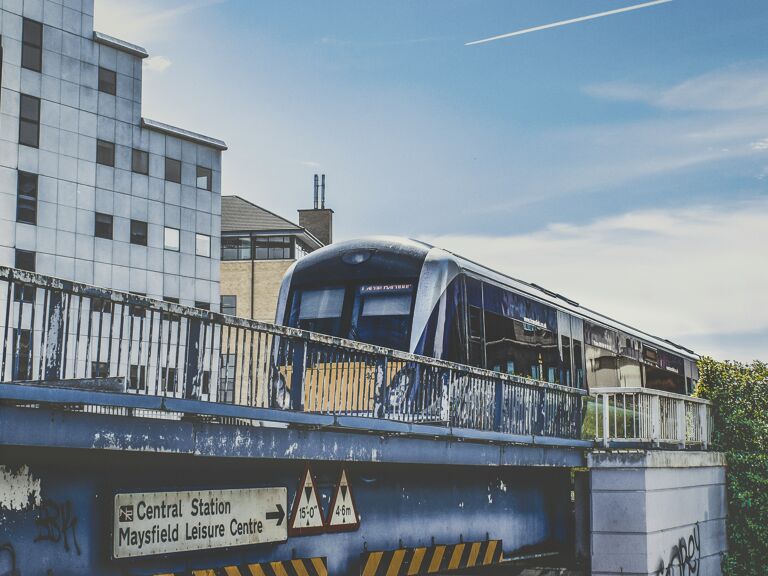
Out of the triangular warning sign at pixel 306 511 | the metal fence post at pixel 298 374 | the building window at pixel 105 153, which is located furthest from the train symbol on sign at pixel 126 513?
the building window at pixel 105 153

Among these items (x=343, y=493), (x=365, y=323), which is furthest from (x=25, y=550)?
(x=365, y=323)

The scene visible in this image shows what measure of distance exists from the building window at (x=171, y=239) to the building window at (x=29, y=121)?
8.12 meters

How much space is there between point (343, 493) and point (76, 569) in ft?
14.4

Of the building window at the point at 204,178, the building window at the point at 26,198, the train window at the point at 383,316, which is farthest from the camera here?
the building window at the point at 204,178

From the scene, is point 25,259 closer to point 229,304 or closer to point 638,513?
point 229,304

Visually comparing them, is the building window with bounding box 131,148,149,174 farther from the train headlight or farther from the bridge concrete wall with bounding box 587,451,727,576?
the bridge concrete wall with bounding box 587,451,727,576

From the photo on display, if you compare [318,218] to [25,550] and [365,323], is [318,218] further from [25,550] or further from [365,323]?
[25,550]

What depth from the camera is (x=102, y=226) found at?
157 ft

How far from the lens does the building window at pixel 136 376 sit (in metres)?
8.48

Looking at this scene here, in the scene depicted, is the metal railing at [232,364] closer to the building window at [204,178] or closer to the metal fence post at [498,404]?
the metal fence post at [498,404]

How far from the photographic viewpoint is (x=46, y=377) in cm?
771

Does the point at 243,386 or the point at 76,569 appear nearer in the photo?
the point at 76,569

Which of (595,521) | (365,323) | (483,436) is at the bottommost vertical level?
(595,521)

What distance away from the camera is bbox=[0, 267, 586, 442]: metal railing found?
781cm
